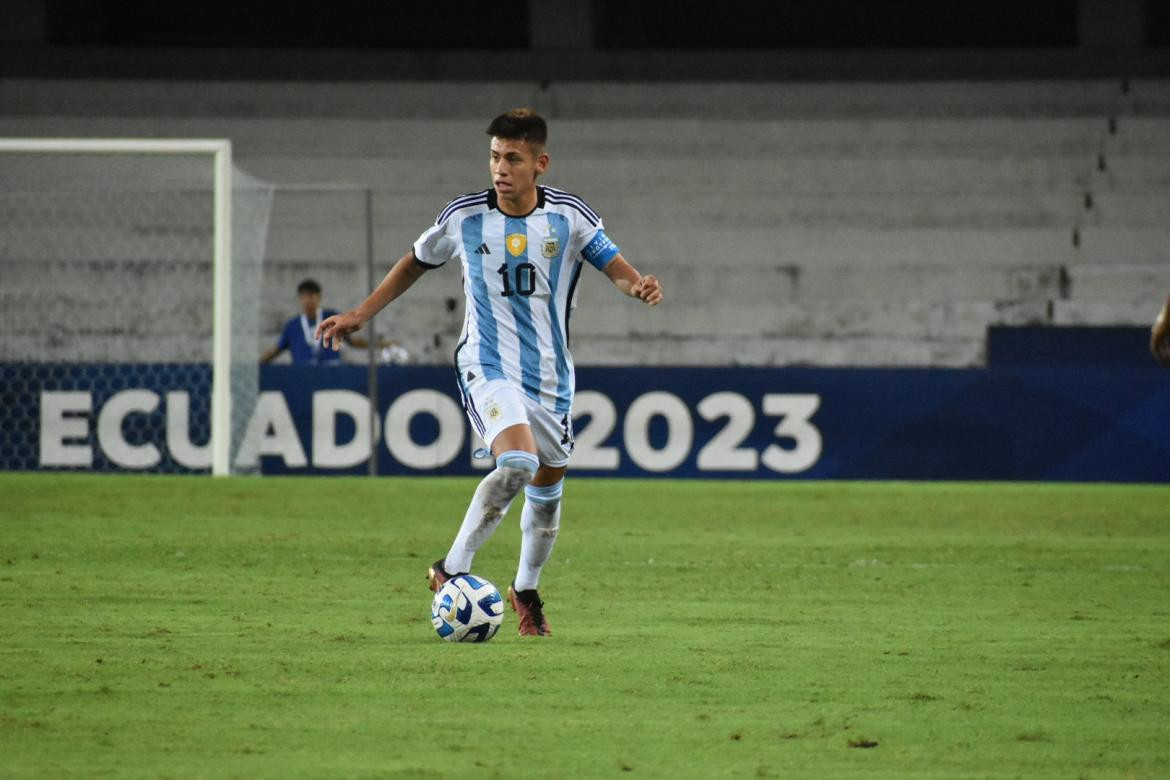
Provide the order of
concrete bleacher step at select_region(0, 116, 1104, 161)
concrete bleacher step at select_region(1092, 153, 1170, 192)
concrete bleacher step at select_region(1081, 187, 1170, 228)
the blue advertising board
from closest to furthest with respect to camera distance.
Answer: the blue advertising board → concrete bleacher step at select_region(1081, 187, 1170, 228) → concrete bleacher step at select_region(1092, 153, 1170, 192) → concrete bleacher step at select_region(0, 116, 1104, 161)

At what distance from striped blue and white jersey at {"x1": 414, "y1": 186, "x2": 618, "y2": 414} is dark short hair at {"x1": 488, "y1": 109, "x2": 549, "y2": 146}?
24cm

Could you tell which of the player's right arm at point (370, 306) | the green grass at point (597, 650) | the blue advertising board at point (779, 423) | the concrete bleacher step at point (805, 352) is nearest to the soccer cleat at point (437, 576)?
the green grass at point (597, 650)

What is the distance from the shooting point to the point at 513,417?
21.1 ft

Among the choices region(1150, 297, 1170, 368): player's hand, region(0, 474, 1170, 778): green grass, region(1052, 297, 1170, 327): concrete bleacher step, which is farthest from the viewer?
region(1052, 297, 1170, 327): concrete bleacher step

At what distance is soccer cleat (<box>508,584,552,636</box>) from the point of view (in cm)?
666

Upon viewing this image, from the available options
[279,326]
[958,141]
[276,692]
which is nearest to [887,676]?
[276,692]

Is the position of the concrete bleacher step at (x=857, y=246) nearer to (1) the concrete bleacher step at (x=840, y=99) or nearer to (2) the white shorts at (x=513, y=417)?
(1) the concrete bleacher step at (x=840, y=99)

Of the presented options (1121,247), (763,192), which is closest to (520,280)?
(763,192)

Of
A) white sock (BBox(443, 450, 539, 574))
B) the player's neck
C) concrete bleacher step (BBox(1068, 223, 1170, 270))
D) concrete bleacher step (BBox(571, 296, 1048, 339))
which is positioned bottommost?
white sock (BBox(443, 450, 539, 574))

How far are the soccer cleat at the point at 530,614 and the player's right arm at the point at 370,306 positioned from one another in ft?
3.77

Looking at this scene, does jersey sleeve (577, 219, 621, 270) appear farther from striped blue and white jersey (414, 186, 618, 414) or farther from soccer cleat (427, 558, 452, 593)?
soccer cleat (427, 558, 452, 593)

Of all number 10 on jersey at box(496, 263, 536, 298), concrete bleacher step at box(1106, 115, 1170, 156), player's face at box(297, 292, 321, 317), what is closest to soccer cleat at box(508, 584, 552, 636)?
number 10 on jersey at box(496, 263, 536, 298)

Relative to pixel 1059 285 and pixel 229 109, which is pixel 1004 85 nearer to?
pixel 1059 285

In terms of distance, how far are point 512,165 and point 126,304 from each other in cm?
1174
